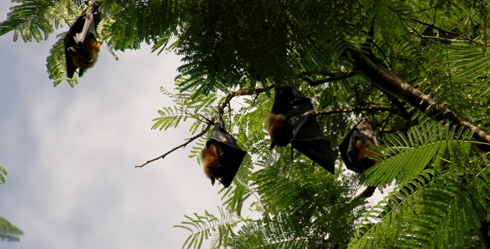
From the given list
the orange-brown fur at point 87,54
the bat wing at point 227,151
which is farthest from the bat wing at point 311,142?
the orange-brown fur at point 87,54

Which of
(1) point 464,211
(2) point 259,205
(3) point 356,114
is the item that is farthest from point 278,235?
(1) point 464,211

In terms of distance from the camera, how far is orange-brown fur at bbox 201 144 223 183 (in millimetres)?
4473

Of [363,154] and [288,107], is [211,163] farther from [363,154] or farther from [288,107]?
[363,154]

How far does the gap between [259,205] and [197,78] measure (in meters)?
2.27

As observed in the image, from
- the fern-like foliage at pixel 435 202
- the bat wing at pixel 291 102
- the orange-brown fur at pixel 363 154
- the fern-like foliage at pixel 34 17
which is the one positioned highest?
the fern-like foliage at pixel 34 17

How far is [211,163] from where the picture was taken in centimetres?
451

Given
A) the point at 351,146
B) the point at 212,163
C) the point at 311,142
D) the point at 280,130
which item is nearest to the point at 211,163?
the point at 212,163

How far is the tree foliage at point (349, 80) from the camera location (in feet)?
7.98

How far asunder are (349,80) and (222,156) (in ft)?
3.93

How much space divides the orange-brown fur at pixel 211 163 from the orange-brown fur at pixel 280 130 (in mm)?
542

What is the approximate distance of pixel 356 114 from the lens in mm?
4320

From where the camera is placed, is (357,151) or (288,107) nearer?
(357,151)

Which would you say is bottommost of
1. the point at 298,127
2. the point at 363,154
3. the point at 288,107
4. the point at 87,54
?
the point at 363,154

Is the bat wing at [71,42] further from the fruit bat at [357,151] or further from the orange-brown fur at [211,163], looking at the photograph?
the fruit bat at [357,151]
